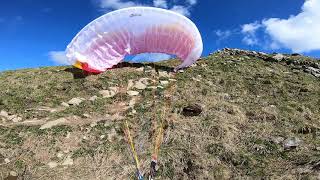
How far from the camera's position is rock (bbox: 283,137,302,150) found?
1474 centimetres

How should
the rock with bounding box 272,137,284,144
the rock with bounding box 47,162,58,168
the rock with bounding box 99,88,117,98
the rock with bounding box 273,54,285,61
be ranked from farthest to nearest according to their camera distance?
the rock with bounding box 273,54,285,61 < the rock with bounding box 99,88,117,98 < the rock with bounding box 272,137,284,144 < the rock with bounding box 47,162,58,168

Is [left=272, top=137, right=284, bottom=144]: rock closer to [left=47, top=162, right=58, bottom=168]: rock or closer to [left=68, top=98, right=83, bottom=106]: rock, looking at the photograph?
[left=47, top=162, right=58, bottom=168]: rock

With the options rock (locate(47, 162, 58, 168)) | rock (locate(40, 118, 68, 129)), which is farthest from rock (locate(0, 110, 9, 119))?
rock (locate(47, 162, 58, 168))

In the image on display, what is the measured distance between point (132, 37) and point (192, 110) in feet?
17.8

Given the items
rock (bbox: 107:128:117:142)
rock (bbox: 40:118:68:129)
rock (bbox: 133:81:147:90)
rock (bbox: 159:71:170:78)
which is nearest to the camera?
rock (bbox: 107:128:117:142)

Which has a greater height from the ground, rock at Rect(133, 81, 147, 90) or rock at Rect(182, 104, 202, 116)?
rock at Rect(133, 81, 147, 90)

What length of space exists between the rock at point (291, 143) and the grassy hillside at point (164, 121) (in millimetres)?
33

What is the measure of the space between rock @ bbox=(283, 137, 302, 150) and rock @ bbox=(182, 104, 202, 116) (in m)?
3.53

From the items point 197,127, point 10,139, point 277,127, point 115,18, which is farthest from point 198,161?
point 115,18

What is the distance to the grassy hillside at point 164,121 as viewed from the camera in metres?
14.0

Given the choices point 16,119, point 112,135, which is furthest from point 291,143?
point 16,119

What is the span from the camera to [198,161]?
14.2 meters

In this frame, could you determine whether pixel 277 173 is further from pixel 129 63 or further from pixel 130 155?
pixel 129 63

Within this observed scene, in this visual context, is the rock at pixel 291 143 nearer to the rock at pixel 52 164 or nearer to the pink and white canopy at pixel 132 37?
the pink and white canopy at pixel 132 37
